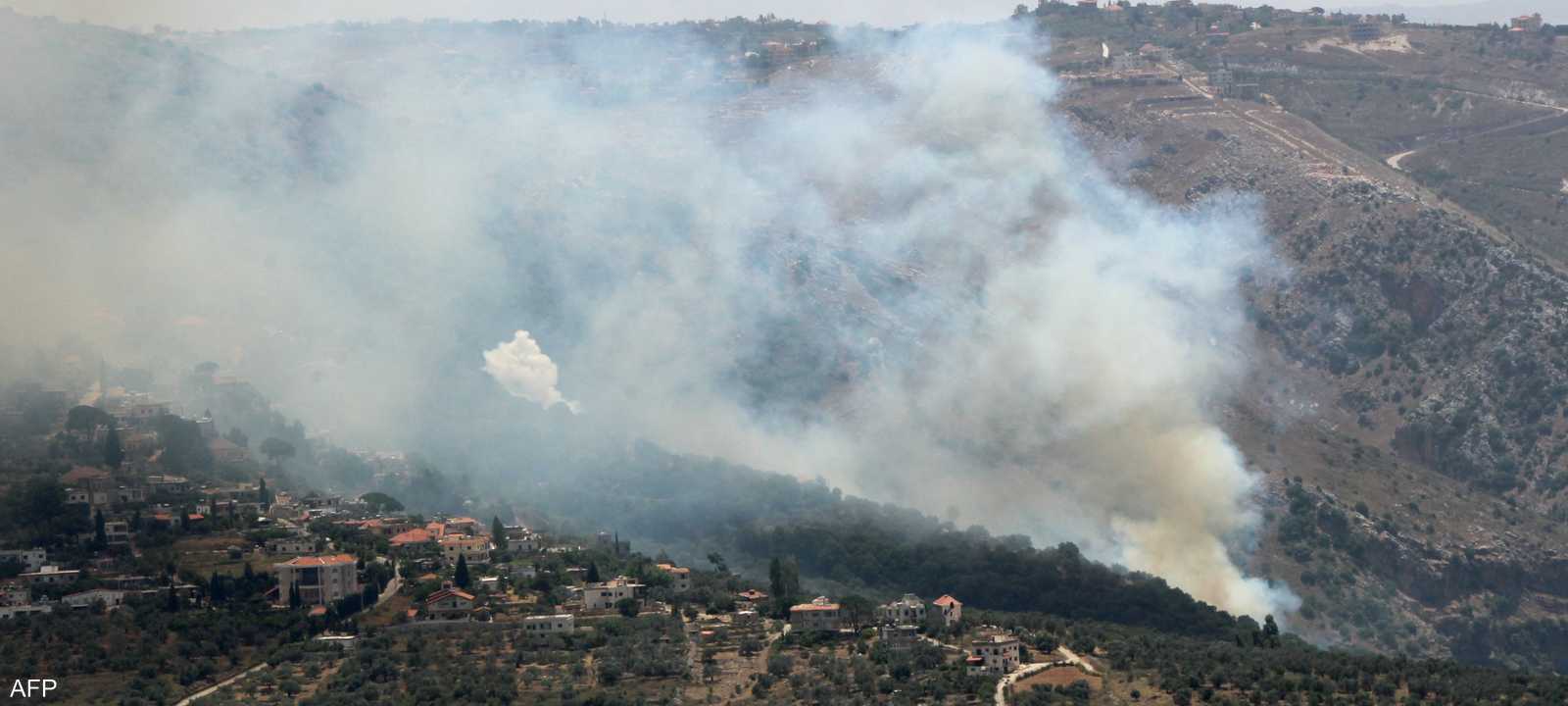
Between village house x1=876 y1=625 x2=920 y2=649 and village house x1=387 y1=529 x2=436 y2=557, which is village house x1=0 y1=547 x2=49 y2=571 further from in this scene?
village house x1=876 y1=625 x2=920 y2=649

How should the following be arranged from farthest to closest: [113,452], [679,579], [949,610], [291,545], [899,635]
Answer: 1. [113,452]
2. [679,579]
3. [291,545]
4. [949,610]
5. [899,635]

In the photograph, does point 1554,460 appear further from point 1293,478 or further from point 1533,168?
point 1533,168

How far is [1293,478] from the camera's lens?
407 feet

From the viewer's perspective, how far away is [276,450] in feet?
397

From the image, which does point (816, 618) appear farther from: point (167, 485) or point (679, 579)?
point (167, 485)

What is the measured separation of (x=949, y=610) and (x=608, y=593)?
38.6ft

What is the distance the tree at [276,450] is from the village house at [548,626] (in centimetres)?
3226

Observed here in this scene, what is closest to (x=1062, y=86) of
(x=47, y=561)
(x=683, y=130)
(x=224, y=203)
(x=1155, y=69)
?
(x=1155, y=69)

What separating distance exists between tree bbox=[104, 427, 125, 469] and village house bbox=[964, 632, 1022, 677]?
37273 millimetres

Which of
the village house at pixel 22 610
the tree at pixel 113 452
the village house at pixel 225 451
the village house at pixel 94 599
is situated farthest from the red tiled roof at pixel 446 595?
the village house at pixel 225 451

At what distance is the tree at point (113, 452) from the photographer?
110250 millimetres

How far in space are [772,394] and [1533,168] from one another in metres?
46.3

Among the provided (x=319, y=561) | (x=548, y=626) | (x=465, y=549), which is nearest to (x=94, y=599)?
(x=319, y=561)

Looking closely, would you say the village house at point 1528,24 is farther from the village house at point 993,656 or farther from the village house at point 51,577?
the village house at point 51,577
